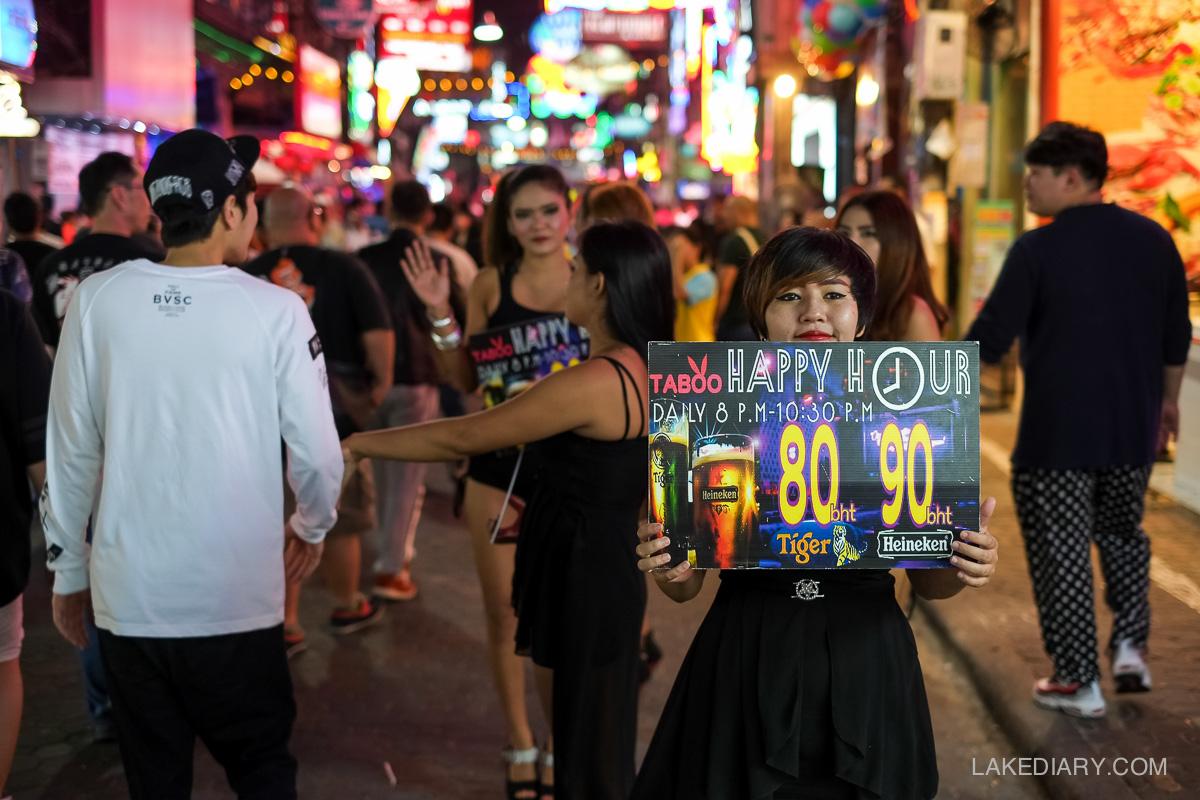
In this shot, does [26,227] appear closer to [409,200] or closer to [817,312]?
[409,200]

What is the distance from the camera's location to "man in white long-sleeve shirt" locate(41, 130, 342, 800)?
132 inches

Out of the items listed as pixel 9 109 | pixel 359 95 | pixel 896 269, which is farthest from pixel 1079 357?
pixel 359 95

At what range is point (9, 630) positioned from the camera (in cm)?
407

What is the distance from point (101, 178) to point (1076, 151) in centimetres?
408

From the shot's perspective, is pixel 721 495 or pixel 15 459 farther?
pixel 15 459

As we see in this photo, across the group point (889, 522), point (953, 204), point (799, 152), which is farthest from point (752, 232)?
point (799, 152)

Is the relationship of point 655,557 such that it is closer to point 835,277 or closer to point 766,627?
point 766,627

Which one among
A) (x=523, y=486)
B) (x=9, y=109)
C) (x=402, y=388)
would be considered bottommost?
(x=523, y=486)

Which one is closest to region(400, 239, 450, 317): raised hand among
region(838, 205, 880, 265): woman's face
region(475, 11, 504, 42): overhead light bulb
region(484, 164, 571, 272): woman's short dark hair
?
region(484, 164, 571, 272): woman's short dark hair

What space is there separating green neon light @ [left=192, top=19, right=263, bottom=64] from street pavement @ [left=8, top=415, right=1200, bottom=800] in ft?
54.9

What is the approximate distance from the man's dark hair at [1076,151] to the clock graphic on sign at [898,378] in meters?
3.10

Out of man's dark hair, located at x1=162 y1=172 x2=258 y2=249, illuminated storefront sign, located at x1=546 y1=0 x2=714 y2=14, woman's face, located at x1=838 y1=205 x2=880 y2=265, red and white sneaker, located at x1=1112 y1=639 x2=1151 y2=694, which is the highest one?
illuminated storefront sign, located at x1=546 y1=0 x2=714 y2=14

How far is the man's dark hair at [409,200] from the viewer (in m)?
8.08

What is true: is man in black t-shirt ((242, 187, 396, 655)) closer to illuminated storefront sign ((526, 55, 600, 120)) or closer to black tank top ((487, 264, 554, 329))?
black tank top ((487, 264, 554, 329))
